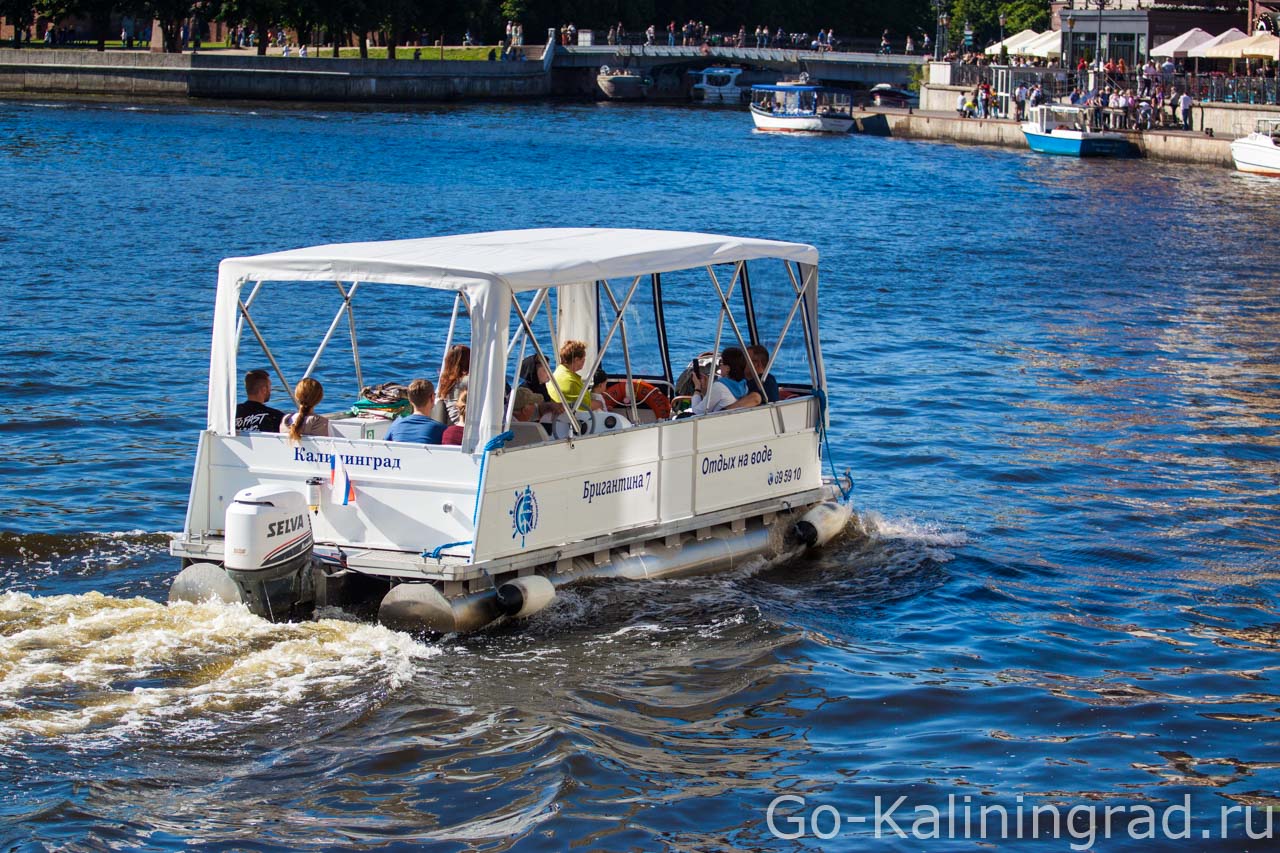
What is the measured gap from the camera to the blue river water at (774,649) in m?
10.8

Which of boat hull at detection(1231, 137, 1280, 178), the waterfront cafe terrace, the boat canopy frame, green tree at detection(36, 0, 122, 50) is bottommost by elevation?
the boat canopy frame

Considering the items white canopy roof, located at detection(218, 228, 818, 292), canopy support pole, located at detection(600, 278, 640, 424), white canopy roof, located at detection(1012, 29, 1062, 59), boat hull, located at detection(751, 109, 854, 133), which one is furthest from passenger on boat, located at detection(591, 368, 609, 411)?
white canopy roof, located at detection(1012, 29, 1062, 59)

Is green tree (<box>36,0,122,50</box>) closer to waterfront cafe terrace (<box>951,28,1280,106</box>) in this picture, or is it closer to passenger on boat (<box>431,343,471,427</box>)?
waterfront cafe terrace (<box>951,28,1280,106</box>)

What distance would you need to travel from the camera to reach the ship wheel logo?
13.2 metres

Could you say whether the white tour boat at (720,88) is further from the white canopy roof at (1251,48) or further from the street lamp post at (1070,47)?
the white canopy roof at (1251,48)

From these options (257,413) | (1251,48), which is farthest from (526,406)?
(1251,48)

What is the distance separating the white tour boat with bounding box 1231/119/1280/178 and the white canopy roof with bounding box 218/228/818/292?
52657mm

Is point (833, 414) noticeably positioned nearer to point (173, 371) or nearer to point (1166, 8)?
point (173, 371)

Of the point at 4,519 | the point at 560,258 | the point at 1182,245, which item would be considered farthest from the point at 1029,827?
the point at 1182,245

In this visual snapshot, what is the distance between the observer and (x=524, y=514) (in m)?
13.3

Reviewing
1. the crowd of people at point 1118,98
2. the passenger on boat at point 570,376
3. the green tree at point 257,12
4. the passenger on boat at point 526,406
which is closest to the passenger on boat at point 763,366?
the passenger on boat at point 570,376

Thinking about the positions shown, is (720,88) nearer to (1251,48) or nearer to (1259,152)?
(1251,48)

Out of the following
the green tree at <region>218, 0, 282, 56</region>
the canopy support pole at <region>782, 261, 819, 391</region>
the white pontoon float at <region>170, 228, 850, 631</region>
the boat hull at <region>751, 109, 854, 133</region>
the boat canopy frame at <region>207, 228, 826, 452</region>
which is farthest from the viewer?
the green tree at <region>218, 0, 282, 56</region>

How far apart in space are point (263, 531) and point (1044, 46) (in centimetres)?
9499
